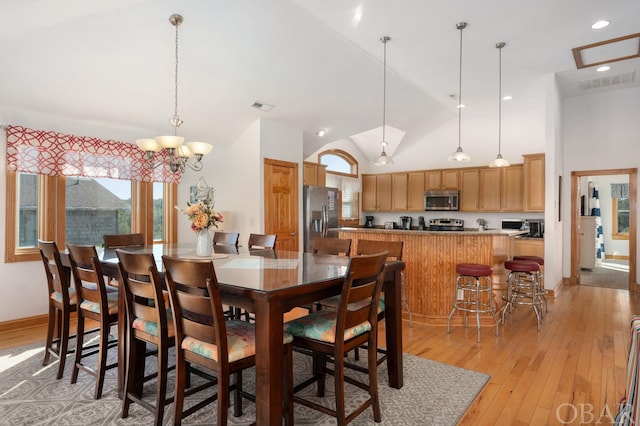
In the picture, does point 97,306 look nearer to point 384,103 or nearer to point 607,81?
point 384,103

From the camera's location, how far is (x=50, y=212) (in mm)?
4086

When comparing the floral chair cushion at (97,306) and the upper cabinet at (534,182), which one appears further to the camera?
the upper cabinet at (534,182)

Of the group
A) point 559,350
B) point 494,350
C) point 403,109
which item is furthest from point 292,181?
point 559,350

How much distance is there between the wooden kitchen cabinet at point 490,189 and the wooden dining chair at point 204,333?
20.8 feet

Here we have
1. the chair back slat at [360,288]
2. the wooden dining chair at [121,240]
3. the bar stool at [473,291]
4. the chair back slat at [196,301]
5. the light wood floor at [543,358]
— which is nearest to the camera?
the chair back slat at [196,301]

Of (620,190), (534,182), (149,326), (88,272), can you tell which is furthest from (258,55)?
(620,190)

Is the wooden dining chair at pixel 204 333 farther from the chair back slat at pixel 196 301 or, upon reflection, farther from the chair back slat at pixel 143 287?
the chair back slat at pixel 143 287

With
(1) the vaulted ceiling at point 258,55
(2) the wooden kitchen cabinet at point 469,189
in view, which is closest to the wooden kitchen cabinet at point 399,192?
(2) the wooden kitchen cabinet at point 469,189

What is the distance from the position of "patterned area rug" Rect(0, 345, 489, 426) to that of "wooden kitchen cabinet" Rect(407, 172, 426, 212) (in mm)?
5405

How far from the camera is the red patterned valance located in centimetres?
380

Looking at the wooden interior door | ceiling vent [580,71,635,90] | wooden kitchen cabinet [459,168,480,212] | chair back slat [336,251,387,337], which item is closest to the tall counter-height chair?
the wooden interior door

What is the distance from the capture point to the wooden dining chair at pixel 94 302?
2432 mm

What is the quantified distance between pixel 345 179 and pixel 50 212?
5.40 meters

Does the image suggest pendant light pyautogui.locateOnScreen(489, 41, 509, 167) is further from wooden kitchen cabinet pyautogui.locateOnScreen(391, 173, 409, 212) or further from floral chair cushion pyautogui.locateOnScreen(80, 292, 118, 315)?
floral chair cushion pyautogui.locateOnScreen(80, 292, 118, 315)
